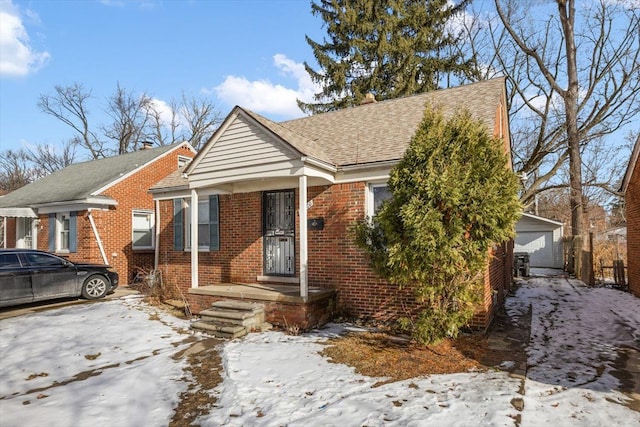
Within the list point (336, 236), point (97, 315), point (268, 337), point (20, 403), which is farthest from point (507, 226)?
point (97, 315)

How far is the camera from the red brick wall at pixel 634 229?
36.1 ft

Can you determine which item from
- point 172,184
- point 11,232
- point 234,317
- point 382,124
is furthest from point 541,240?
point 11,232

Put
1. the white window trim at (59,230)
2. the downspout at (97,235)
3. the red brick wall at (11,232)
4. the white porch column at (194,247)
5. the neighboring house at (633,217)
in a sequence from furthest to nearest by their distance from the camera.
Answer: the red brick wall at (11,232) → the white window trim at (59,230) → the downspout at (97,235) → the neighboring house at (633,217) → the white porch column at (194,247)

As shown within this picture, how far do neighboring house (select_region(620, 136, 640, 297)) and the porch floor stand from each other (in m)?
10.1

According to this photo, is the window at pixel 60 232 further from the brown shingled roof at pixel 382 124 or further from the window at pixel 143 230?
the brown shingled roof at pixel 382 124

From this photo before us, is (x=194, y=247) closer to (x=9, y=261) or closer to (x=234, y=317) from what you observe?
(x=234, y=317)

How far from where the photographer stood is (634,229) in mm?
11305

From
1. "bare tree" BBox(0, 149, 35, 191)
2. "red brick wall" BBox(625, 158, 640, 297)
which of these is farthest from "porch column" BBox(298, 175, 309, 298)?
"bare tree" BBox(0, 149, 35, 191)

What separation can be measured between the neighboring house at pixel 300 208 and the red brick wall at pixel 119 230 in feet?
16.4

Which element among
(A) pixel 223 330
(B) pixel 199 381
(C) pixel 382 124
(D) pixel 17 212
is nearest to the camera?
(B) pixel 199 381

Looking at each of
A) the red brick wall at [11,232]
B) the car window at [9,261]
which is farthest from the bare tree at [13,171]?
the car window at [9,261]

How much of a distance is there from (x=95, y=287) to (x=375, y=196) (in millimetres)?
8678

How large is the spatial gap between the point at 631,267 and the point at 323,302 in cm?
1100

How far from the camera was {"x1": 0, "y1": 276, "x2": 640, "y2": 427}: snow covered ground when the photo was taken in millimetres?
3777
